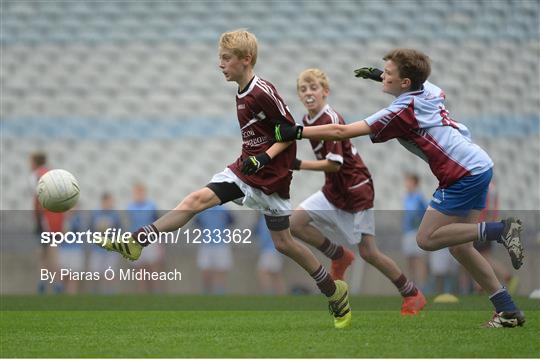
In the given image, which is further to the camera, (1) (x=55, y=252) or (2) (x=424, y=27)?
(2) (x=424, y=27)

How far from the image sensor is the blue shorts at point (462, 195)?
20.0 feet

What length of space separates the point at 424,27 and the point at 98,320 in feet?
30.2

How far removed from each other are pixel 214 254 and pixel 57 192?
5.64 m

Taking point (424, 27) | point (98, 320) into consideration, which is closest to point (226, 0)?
point (424, 27)

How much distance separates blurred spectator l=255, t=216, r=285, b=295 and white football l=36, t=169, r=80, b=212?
5410 millimetres

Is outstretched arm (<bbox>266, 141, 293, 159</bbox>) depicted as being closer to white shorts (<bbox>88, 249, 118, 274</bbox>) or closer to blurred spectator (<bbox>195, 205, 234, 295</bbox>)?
blurred spectator (<bbox>195, 205, 234, 295</bbox>)

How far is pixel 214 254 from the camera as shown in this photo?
1246 cm

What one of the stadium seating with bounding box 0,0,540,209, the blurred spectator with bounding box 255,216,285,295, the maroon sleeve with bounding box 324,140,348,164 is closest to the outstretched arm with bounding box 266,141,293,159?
the maroon sleeve with bounding box 324,140,348,164

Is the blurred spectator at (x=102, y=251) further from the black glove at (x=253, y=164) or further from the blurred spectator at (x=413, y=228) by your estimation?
the black glove at (x=253, y=164)

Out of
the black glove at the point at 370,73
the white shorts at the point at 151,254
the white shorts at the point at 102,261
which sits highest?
the black glove at the point at 370,73

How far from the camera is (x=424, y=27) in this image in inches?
593

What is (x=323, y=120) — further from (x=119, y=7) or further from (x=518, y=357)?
(x=119, y=7)

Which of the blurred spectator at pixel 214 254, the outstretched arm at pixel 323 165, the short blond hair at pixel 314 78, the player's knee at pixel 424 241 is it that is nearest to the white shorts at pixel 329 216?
the outstretched arm at pixel 323 165

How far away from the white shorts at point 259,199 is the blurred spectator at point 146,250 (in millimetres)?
6005
